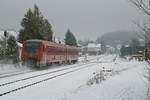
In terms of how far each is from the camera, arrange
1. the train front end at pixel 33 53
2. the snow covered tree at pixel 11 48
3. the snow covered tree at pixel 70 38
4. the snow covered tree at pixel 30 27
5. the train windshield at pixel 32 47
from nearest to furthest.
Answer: the train front end at pixel 33 53
the train windshield at pixel 32 47
the snow covered tree at pixel 11 48
the snow covered tree at pixel 30 27
the snow covered tree at pixel 70 38

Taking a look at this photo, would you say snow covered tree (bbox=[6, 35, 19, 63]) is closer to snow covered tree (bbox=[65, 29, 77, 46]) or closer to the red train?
the red train

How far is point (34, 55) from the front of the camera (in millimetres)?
38406

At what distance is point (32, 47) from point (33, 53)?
32.4 inches

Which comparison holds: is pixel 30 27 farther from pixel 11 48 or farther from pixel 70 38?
pixel 70 38

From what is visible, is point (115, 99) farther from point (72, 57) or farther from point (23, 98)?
point (72, 57)

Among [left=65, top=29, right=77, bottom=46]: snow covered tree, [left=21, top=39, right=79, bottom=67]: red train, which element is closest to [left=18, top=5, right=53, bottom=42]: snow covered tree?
[left=21, top=39, right=79, bottom=67]: red train

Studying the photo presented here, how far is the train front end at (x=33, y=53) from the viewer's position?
124ft

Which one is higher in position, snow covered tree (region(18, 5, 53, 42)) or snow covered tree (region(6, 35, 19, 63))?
snow covered tree (region(18, 5, 53, 42))

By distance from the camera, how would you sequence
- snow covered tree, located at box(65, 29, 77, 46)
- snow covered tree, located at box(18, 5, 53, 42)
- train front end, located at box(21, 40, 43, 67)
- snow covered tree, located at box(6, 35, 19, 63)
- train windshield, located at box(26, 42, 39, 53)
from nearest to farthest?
train front end, located at box(21, 40, 43, 67) → train windshield, located at box(26, 42, 39, 53) → snow covered tree, located at box(6, 35, 19, 63) → snow covered tree, located at box(18, 5, 53, 42) → snow covered tree, located at box(65, 29, 77, 46)

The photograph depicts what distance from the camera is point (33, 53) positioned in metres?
38.7

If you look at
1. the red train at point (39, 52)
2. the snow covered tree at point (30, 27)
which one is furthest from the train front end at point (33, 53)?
the snow covered tree at point (30, 27)

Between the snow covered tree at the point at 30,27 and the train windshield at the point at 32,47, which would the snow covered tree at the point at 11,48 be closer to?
the snow covered tree at the point at 30,27

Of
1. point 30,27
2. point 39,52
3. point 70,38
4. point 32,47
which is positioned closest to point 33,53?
point 32,47

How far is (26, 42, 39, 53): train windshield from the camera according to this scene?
38.5m
